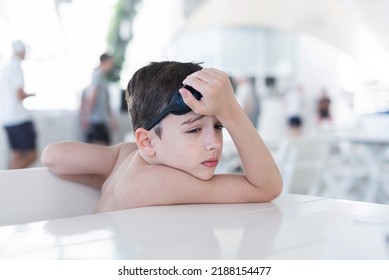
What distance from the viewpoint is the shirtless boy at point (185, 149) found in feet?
3.64

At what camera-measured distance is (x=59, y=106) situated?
7.40 metres

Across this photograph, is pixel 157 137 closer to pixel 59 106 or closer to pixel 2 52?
pixel 2 52

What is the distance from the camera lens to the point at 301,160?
394cm

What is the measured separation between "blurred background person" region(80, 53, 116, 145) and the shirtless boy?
15.1ft

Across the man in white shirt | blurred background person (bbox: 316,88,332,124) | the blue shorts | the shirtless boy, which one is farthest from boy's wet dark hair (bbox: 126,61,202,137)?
blurred background person (bbox: 316,88,332,124)

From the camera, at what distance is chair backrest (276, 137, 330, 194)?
3850 mm

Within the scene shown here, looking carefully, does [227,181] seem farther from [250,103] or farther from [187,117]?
[250,103]

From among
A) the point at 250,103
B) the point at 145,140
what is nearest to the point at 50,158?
the point at 145,140

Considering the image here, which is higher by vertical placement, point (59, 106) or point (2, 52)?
point (2, 52)

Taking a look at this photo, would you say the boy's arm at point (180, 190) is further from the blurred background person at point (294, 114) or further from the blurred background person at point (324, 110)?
the blurred background person at point (324, 110)

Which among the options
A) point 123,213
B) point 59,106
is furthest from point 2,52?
point 123,213

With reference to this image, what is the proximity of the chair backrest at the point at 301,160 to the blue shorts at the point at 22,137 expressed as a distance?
2.59 meters

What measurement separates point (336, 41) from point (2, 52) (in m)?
8.45

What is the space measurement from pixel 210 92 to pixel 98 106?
5.00 meters
